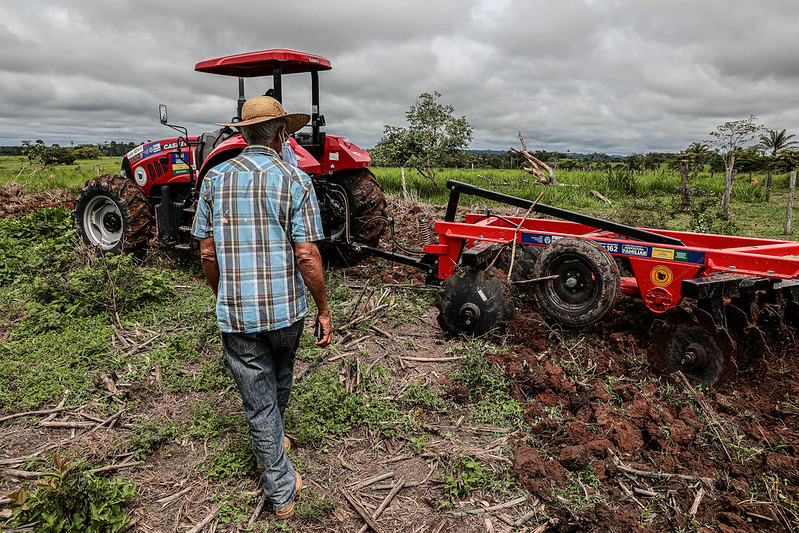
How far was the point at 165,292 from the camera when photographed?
17.5 ft

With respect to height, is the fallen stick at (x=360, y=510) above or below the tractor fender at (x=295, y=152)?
below

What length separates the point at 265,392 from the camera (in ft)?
8.30

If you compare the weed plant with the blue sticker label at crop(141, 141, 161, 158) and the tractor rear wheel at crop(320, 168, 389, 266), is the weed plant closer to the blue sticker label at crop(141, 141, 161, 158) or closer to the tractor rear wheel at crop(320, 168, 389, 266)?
the tractor rear wheel at crop(320, 168, 389, 266)

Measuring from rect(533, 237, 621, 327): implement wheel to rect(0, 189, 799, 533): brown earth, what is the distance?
0.92 feet

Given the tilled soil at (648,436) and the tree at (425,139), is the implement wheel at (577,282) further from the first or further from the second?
the tree at (425,139)

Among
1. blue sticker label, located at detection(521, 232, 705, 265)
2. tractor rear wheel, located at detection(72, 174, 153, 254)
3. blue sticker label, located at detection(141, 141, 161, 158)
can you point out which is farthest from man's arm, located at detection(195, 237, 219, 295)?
blue sticker label, located at detection(141, 141, 161, 158)

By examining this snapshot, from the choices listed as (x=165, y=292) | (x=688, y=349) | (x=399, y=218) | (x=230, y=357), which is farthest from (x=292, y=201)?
(x=399, y=218)

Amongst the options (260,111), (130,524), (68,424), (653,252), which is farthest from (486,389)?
(68,424)

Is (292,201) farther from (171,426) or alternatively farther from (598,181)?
(598,181)

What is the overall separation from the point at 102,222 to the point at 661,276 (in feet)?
22.4

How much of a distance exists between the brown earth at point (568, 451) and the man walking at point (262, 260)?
0.60 metres

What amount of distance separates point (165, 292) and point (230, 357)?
3267mm

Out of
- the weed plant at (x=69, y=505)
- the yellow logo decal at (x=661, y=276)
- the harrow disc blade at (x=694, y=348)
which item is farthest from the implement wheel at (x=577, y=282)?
the weed plant at (x=69, y=505)

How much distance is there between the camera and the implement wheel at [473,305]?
4305 millimetres
